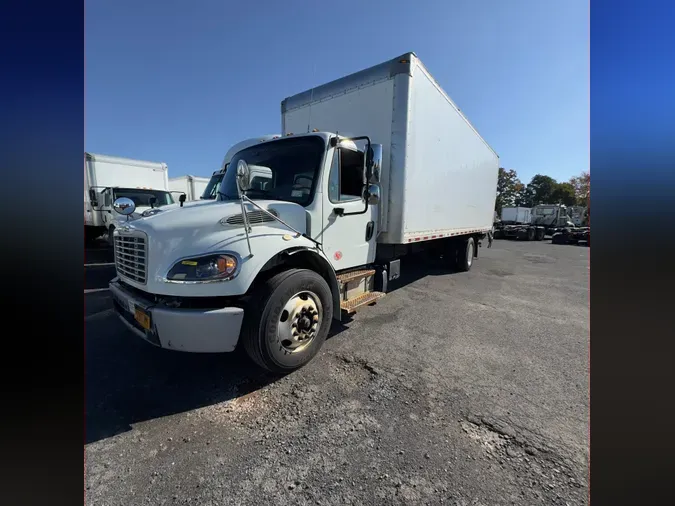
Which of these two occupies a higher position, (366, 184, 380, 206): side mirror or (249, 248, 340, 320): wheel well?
(366, 184, 380, 206): side mirror

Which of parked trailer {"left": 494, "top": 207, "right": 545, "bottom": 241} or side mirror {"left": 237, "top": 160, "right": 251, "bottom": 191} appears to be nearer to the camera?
side mirror {"left": 237, "top": 160, "right": 251, "bottom": 191}

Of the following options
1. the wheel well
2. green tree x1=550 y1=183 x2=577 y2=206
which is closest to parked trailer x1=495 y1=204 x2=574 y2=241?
green tree x1=550 y1=183 x2=577 y2=206

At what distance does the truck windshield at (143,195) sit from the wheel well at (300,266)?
10.1 meters

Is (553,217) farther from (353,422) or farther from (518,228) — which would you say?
(353,422)

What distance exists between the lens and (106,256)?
11.3m

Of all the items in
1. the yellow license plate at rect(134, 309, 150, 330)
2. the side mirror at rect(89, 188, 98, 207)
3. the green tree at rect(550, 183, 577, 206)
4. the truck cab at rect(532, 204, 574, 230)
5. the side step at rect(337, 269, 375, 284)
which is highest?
the green tree at rect(550, 183, 577, 206)

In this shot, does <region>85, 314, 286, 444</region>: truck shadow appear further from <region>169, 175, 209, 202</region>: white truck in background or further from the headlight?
<region>169, 175, 209, 202</region>: white truck in background

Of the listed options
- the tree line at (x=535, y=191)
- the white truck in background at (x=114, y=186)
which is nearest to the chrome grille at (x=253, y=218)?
the white truck in background at (x=114, y=186)

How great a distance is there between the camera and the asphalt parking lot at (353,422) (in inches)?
74.2

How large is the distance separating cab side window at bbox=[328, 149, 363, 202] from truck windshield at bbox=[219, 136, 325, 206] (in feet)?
→ 0.81

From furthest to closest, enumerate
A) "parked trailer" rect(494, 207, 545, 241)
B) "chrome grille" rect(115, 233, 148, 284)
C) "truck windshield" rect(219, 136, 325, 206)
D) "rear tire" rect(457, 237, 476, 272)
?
1. "parked trailer" rect(494, 207, 545, 241)
2. "rear tire" rect(457, 237, 476, 272)
3. "truck windshield" rect(219, 136, 325, 206)
4. "chrome grille" rect(115, 233, 148, 284)

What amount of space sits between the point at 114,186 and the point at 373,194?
512 inches

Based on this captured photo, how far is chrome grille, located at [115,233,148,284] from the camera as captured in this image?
2867 mm
